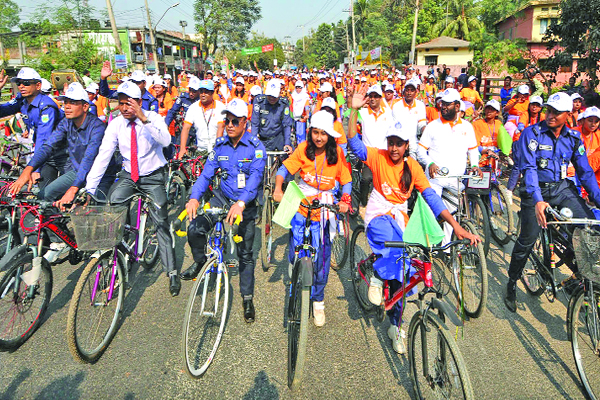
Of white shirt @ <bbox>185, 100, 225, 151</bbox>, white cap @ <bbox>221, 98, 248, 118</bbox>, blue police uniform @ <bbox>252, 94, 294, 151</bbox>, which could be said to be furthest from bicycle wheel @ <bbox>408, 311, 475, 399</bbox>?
blue police uniform @ <bbox>252, 94, 294, 151</bbox>

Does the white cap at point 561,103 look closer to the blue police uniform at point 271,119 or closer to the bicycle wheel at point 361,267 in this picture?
the bicycle wheel at point 361,267

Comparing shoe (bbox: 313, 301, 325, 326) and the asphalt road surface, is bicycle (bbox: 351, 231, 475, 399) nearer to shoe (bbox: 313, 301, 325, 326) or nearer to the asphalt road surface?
the asphalt road surface

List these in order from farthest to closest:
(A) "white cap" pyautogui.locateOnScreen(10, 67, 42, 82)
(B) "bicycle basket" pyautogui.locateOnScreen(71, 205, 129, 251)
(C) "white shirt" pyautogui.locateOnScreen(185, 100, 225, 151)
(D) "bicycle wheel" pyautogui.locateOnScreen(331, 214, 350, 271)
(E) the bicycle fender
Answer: (C) "white shirt" pyautogui.locateOnScreen(185, 100, 225, 151) → (A) "white cap" pyautogui.locateOnScreen(10, 67, 42, 82) → (D) "bicycle wheel" pyautogui.locateOnScreen(331, 214, 350, 271) → (B) "bicycle basket" pyautogui.locateOnScreen(71, 205, 129, 251) → (E) the bicycle fender

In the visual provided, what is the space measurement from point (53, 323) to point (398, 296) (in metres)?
3.39

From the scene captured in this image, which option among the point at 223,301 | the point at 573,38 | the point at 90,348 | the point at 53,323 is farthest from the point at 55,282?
the point at 573,38

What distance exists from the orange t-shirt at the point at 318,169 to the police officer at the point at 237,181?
0.34m

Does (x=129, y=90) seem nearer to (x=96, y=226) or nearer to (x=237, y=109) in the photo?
(x=237, y=109)

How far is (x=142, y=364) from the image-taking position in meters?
3.58

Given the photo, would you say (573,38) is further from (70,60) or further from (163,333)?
(70,60)

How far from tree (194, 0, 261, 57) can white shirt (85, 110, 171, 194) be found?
5892cm

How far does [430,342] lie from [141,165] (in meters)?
3.54

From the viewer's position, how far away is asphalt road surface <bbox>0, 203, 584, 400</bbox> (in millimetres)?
3264

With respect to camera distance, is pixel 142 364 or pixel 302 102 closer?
pixel 142 364

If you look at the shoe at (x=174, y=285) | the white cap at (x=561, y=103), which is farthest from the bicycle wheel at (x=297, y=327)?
the white cap at (x=561, y=103)
